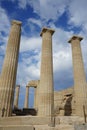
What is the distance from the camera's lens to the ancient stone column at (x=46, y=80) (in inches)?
704

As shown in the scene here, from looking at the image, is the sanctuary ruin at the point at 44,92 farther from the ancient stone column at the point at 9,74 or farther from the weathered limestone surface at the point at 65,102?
the weathered limestone surface at the point at 65,102

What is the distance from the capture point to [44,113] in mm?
17562

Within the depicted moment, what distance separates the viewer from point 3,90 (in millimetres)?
16719

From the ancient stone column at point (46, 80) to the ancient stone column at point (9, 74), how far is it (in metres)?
3.64

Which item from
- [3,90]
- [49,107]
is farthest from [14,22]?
[49,107]

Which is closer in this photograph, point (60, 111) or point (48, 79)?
point (48, 79)

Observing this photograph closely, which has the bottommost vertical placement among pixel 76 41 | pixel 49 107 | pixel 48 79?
pixel 49 107

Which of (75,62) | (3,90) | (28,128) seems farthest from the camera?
(75,62)

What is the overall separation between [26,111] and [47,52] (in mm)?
12593

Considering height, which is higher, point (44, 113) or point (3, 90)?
point (3, 90)

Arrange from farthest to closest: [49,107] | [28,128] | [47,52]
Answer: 1. [47,52]
2. [49,107]
3. [28,128]

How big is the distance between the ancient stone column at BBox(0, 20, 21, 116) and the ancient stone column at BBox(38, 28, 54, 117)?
11.9 feet

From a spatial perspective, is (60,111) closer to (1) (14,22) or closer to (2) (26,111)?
(2) (26,111)

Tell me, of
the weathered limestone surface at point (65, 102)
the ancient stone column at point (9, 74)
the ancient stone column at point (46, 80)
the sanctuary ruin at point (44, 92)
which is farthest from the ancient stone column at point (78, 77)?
the ancient stone column at point (9, 74)
